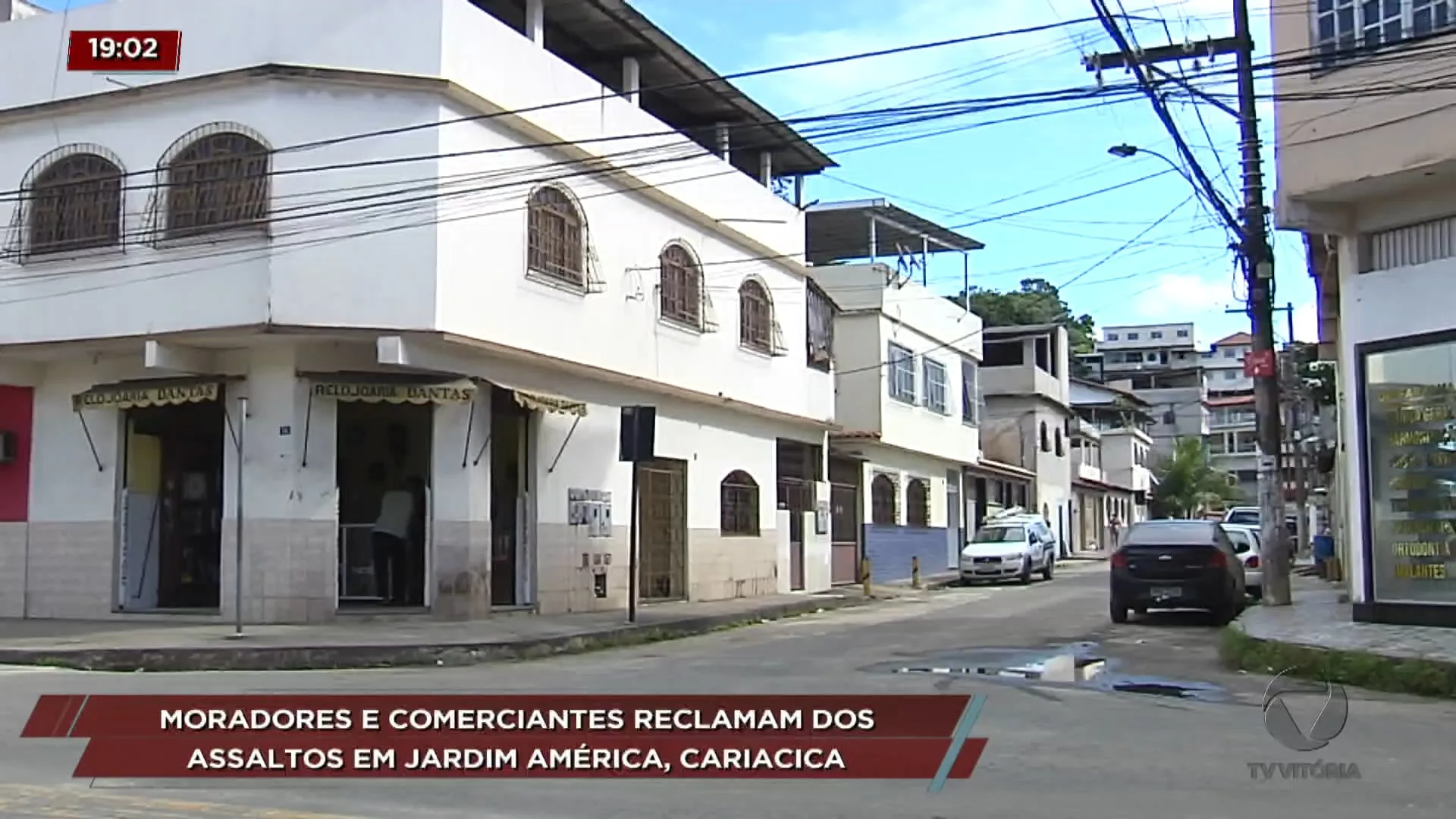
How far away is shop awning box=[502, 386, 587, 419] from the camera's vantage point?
781 inches

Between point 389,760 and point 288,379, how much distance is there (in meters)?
10.8

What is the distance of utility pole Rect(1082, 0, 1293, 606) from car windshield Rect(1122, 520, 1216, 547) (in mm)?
1051

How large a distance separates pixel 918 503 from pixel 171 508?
2472 centimetres

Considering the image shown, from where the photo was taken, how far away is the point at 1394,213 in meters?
16.4

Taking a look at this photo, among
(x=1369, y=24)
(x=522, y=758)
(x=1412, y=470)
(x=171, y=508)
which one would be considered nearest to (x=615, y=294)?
(x=171, y=508)

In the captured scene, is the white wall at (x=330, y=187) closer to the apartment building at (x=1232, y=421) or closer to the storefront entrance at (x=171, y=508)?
the storefront entrance at (x=171, y=508)

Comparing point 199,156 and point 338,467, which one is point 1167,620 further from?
point 199,156

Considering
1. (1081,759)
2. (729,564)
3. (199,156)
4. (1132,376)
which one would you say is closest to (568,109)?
(199,156)

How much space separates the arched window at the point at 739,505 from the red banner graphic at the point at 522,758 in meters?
17.4

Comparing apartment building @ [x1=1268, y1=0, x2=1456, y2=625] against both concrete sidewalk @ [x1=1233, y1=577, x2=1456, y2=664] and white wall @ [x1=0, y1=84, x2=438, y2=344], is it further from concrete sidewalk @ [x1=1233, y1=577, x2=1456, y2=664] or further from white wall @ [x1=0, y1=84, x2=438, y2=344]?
white wall @ [x1=0, y1=84, x2=438, y2=344]

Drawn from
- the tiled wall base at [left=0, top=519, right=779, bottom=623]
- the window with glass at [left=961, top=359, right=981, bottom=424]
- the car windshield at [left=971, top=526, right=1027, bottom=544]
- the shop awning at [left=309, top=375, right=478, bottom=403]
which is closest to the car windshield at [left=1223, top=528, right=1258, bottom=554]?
the car windshield at [left=971, top=526, right=1027, bottom=544]

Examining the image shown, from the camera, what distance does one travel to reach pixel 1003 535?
117ft

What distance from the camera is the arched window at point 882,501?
3753 cm

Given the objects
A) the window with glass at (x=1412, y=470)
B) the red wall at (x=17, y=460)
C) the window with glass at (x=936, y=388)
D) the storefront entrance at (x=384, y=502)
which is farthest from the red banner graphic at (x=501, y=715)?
the window with glass at (x=936, y=388)
